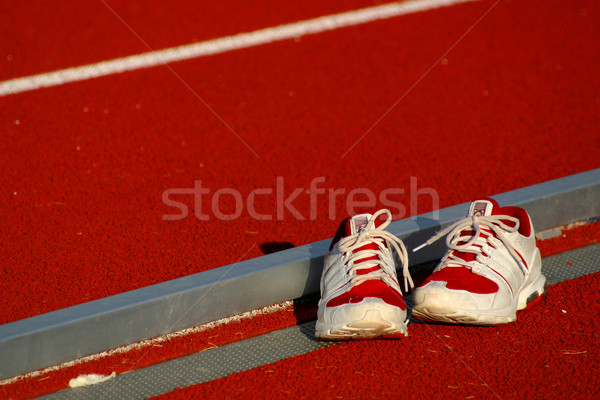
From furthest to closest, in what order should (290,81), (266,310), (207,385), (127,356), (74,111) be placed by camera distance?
(290,81), (74,111), (266,310), (127,356), (207,385)

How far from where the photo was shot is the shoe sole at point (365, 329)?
1.95 m

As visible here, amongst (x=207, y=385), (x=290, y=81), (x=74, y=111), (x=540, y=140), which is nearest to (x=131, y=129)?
(x=74, y=111)

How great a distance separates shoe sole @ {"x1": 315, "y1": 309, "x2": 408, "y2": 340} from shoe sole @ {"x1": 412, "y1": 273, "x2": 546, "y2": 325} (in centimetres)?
8

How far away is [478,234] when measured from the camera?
2.13m

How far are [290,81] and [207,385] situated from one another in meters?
2.20

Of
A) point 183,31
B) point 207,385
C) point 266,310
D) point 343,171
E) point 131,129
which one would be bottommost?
point 207,385

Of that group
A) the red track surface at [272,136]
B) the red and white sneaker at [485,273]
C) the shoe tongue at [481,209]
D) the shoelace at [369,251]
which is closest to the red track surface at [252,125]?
the red track surface at [272,136]

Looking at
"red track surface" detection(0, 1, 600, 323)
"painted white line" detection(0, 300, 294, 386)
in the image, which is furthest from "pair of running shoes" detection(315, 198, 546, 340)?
"red track surface" detection(0, 1, 600, 323)

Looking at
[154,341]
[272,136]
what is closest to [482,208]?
[154,341]

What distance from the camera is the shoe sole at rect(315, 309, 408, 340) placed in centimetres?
195

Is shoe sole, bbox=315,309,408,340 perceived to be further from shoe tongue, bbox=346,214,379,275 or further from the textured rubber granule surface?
shoe tongue, bbox=346,214,379,275

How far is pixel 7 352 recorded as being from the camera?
1978 mm

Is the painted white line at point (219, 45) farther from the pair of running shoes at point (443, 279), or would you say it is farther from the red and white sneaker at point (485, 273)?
the red and white sneaker at point (485, 273)

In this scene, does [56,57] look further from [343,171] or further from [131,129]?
[343,171]
